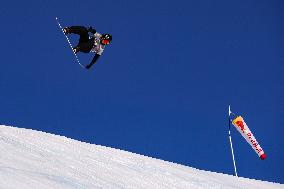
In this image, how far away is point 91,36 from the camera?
11430 millimetres

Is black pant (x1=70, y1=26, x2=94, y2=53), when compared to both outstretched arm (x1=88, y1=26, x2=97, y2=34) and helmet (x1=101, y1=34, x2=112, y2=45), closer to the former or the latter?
outstretched arm (x1=88, y1=26, x2=97, y2=34)

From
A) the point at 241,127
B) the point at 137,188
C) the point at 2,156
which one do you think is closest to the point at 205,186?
the point at 137,188

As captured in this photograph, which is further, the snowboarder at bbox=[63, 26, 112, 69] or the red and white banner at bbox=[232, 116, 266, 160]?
the red and white banner at bbox=[232, 116, 266, 160]

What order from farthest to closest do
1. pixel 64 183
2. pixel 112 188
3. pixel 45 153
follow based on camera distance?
pixel 45 153, pixel 112 188, pixel 64 183

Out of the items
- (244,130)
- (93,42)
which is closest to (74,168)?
(93,42)

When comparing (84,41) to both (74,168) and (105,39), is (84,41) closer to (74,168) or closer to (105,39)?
(105,39)

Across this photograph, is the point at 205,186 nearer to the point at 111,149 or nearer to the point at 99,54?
the point at 111,149

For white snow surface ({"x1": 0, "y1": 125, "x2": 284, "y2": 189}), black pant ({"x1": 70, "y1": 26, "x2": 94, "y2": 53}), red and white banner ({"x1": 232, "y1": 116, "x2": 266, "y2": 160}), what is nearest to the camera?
white snow surface ({"x1": 0, "y1": 125, "x2": 284, "y2": 189})

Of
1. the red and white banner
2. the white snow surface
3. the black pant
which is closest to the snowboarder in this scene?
the black pant

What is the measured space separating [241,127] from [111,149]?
11086 mm

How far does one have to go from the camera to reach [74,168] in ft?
24.5

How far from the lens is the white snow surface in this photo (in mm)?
5512

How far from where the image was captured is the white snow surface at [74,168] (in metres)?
5.51

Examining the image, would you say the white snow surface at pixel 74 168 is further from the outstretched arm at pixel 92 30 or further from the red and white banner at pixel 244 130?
the red and white banner at pixel 244 130
